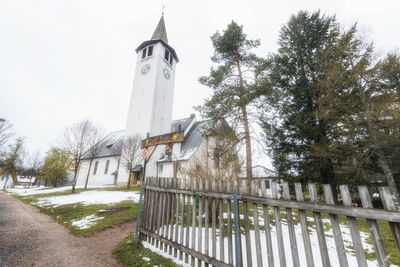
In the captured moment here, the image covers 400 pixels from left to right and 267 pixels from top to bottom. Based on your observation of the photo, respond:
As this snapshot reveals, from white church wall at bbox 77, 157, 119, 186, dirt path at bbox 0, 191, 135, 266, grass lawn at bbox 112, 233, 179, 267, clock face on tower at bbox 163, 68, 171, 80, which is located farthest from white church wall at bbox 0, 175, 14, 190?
grass lawn at bbox 112, 233, 179, 267

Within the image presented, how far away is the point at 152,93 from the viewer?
2508 cm

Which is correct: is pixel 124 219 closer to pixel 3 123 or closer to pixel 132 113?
pixel 132 113

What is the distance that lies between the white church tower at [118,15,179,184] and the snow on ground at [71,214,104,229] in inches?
589

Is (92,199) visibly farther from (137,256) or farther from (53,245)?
(137,256)

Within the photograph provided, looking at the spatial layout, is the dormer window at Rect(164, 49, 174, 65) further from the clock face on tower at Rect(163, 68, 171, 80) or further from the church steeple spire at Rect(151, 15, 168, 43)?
the clock face on tower at Rect(163, 68, 171, 80)

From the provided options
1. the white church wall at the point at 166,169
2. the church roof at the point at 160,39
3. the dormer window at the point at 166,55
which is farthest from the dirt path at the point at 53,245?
the church roof at the point at 160,39

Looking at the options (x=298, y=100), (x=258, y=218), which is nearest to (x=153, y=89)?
(x=298, y=100)

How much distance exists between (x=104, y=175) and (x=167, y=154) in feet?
41.9

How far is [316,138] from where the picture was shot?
11.9 m

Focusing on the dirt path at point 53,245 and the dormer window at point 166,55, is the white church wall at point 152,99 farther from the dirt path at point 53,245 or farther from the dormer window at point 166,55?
the dirt path at point 53,245

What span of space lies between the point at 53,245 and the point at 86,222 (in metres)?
2.00

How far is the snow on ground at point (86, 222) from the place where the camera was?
6290 mm

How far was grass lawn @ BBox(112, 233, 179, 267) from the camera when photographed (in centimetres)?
351

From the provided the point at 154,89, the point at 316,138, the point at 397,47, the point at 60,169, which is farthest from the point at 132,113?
the point at 397,47
